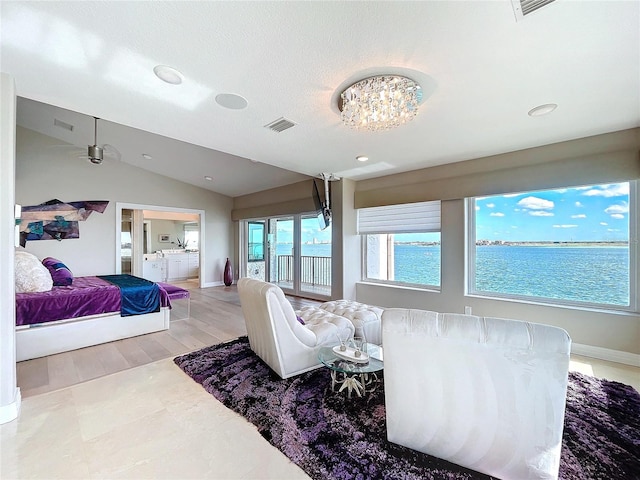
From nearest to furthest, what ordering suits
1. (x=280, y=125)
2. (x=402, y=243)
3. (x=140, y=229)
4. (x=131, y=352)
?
1. (x=280, y=125)
2. (x=131, y=352)
3. (x=402, y=243)
4. (x=140, y=229)

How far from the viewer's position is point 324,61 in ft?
5.93

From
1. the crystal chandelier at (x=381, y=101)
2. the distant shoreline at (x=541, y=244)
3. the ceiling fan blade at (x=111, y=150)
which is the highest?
the ceiling fan blade at (x=111, y=150)

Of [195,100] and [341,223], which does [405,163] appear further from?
[195,100]

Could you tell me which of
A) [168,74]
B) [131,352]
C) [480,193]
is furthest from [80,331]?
[480,193]

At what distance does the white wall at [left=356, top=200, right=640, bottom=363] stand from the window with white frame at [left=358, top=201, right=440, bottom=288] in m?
0.23

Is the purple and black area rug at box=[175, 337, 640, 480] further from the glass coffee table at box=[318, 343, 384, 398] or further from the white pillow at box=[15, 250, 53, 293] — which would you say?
the white pillow at box=[15, 250, 53, 293]

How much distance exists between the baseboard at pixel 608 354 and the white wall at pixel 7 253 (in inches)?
205

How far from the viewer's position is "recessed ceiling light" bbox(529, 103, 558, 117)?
7.69 ft

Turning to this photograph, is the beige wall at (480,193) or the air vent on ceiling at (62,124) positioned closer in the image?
the beige wall at (480,193)

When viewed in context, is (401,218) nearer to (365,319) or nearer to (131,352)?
(365,319)

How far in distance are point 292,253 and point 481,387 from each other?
220 inches

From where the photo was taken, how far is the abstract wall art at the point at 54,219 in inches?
198

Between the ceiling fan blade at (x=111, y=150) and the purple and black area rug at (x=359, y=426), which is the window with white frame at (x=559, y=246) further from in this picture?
the ceiling fan blade at (x=111, y=150)

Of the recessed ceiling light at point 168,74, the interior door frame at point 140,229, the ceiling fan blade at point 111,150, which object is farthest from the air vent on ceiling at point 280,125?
the interior door frame at point 140,229
